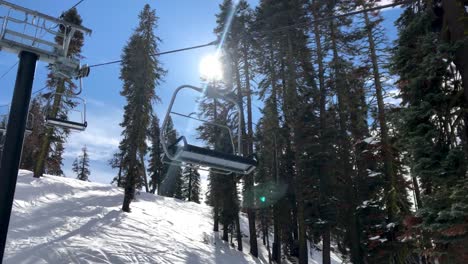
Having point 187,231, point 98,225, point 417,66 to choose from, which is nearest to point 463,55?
point 417,66

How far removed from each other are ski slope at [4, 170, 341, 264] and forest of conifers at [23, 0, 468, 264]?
196 cm

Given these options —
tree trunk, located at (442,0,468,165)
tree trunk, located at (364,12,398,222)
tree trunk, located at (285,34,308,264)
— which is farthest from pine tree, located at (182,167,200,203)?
tree trunk, located at (442,0,468,165)

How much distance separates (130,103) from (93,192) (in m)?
6.86

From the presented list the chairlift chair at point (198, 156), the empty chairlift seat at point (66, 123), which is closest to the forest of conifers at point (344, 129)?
the chairlift chair at point (198, 156)

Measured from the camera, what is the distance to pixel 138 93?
22.8 meters

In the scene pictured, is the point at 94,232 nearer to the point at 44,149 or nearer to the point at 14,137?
the point at 14,137

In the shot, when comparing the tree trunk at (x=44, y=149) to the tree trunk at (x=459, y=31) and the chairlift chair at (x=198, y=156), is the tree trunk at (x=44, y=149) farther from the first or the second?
the tree trunk at (x=459, y=31)

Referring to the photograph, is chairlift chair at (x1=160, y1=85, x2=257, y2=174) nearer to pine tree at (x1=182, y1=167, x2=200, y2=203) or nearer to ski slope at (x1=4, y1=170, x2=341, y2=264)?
ski slope at (x1=4, y1=170, x2=341, y2=264)

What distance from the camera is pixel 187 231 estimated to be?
21.6 metres

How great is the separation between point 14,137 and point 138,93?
47.3 ft

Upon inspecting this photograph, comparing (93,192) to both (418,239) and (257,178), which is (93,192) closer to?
(257,178)

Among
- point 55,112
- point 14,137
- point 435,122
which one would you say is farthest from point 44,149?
point 435,122

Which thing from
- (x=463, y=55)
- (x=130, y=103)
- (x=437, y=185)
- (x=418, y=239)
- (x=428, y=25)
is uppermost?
(x=130, y=103)

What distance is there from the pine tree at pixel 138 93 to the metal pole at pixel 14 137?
12.7 meters
